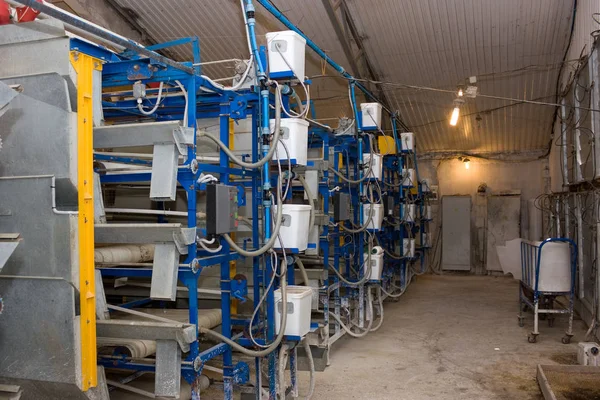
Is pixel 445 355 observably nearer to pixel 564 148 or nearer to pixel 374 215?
pixel 374 215

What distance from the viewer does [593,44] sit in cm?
559

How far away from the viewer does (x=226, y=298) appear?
380cm

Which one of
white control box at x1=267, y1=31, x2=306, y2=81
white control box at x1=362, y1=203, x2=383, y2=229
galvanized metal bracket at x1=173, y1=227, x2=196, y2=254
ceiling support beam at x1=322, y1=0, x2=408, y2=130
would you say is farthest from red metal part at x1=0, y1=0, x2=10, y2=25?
ceiling support beam at x1=322, y1=0, x2=408, y2=130

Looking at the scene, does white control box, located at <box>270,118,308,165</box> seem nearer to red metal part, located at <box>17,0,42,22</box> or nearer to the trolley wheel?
red metal part, located at <box>17,0,42,22</box>

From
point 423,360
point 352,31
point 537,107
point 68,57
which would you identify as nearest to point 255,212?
point 68,57

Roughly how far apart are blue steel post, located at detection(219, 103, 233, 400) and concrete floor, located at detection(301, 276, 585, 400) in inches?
37.0

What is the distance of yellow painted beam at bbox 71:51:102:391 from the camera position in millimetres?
2635

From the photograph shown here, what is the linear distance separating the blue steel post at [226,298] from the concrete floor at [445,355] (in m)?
0.94

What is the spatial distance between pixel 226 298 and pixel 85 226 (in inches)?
54.9

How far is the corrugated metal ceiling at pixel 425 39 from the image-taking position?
7.14m

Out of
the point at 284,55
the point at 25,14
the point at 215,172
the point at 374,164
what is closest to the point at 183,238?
the point at 215,172

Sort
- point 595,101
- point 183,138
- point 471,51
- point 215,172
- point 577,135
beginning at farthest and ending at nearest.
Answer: point 471,51 < point 577,135 < point 595,101 < point 215,172 < point 183,138

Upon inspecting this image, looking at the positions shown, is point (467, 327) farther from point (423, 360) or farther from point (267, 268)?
point (267, 268)

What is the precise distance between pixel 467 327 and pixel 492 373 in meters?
1.79
